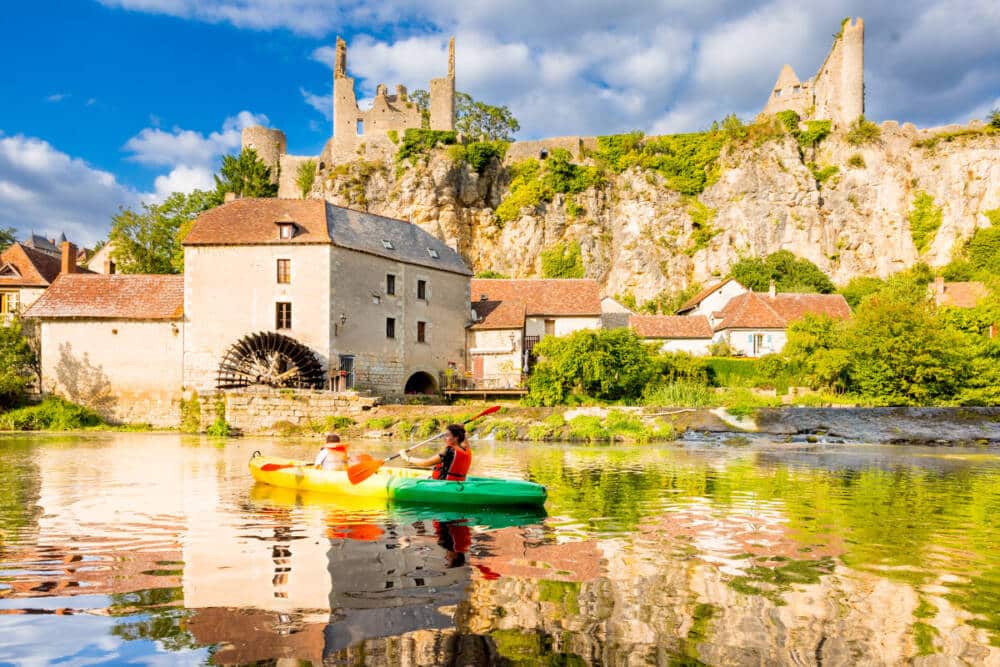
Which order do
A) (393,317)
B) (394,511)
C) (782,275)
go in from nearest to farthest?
(394,511), (393,317), (782,275)

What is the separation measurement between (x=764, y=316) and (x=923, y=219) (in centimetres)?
2136

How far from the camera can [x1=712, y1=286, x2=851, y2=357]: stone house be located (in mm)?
38812

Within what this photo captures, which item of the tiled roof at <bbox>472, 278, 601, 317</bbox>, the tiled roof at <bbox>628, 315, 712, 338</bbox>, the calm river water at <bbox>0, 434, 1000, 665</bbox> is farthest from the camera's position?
the tiled roof at <bbox>628, 315, 712, 338</bbox>

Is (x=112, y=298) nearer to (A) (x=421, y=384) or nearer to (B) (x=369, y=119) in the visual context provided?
(A) (x=421, y=384)

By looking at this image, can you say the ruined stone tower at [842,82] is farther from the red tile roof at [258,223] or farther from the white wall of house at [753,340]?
the red tile roof at [258,223]

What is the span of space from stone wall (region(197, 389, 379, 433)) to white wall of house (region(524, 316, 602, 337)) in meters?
11.9

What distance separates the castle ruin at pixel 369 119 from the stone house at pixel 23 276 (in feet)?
80.9

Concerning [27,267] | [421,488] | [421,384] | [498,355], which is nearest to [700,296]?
[498,355]

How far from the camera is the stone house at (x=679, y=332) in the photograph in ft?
132

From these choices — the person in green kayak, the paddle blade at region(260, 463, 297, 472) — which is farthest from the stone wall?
the person in green kayak

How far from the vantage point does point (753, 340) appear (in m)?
38.9

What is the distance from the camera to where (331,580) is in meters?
5.85

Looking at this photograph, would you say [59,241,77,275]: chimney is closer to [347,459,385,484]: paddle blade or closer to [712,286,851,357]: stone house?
[347,459,385,484]: paddle blade

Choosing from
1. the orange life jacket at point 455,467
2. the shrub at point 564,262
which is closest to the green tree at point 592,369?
the orange life jacket at point 455,467
